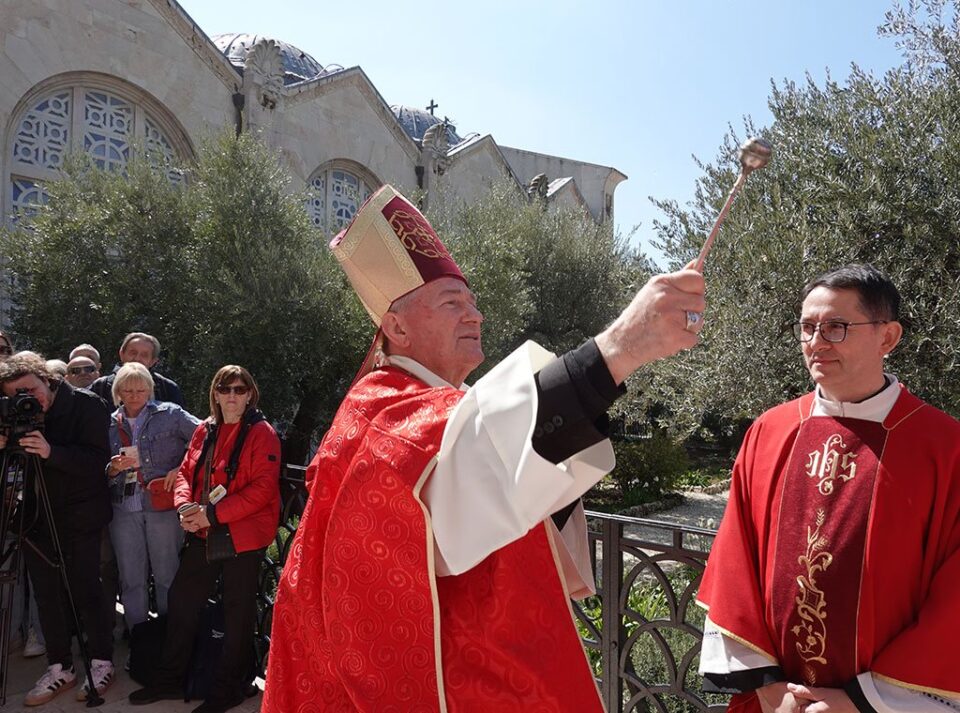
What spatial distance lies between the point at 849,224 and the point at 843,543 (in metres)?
5.52

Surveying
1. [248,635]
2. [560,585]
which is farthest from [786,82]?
[560,585]

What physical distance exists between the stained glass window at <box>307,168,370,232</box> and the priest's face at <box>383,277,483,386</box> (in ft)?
46.6

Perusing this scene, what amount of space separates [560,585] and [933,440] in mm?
1147

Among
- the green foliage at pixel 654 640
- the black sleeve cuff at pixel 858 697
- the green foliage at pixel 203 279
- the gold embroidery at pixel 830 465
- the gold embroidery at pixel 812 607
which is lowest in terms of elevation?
the green foliage at pixel 654 640

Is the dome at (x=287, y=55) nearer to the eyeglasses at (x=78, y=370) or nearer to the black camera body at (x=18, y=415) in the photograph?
the eyeglasses at (x=78, y=370)

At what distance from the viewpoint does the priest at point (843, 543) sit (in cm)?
187

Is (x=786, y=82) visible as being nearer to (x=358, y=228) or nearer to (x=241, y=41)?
(x=358, y=228)

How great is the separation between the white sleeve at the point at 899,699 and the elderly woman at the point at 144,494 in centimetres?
380

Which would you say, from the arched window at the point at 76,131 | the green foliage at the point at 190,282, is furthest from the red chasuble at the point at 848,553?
the arched window at the point at 76,131

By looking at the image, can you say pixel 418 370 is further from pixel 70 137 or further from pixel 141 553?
pixel 70 137

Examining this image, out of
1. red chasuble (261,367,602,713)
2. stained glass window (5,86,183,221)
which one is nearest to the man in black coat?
red chasuble (261,367,602,713)

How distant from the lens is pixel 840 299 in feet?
7.16

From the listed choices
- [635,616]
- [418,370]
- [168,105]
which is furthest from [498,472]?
[168,105]

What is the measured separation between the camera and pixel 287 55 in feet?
66.5
